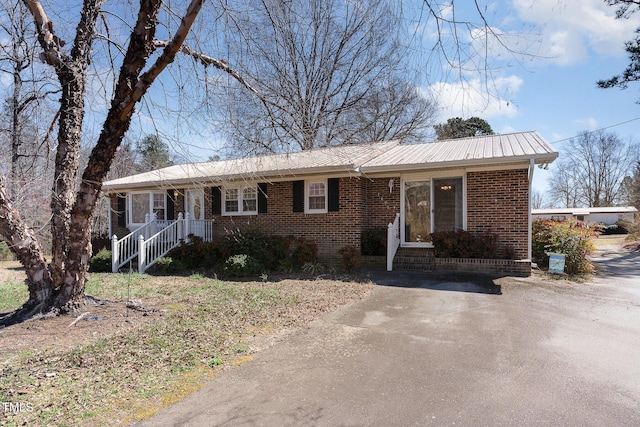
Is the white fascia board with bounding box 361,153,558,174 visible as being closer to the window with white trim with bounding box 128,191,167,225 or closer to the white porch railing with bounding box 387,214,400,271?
the white porch railing with bounding box 387,214,400,271

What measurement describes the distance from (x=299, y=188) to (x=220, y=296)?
16.8 feet

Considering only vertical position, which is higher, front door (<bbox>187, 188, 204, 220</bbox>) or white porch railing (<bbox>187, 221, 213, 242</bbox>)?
front door (<bbox>187, 188, 204, 220</bbox>)

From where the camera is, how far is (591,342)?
4.45 metres

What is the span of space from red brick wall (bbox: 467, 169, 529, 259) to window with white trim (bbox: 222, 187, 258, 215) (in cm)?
676

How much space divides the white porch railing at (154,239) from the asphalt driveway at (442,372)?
26.7 ft

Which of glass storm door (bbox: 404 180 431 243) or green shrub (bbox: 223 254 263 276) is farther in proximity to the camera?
glass storm door (bbox: 404 180 431 243)

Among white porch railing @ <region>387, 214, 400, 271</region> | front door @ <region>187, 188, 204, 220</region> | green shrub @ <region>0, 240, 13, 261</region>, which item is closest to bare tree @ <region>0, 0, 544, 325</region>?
white porch railing @ <region>387, 214, 400, 271</region>

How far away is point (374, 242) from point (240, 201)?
5012 mm

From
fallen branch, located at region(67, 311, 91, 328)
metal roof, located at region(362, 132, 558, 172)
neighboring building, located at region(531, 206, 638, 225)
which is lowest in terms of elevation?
fallen branch, located at region(67, 311, 91, 328)

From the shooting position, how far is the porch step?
9.70 metres

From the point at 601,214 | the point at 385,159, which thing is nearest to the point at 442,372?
the point at 385,159

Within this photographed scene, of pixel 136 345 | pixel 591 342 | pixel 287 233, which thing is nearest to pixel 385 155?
pixel 287 233

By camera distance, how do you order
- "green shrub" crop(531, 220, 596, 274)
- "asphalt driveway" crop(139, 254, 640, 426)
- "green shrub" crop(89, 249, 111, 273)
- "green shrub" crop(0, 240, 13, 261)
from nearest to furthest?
"asphalt driveway" crop(139, 254, 640, 426)
"green shrub" crop(531, 220, 596, 274)
"green shrub" crop(89, 249, 111, 273)
"green shrub" crop(0, 240, 13, 261)

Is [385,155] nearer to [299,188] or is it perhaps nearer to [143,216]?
[299,188]
